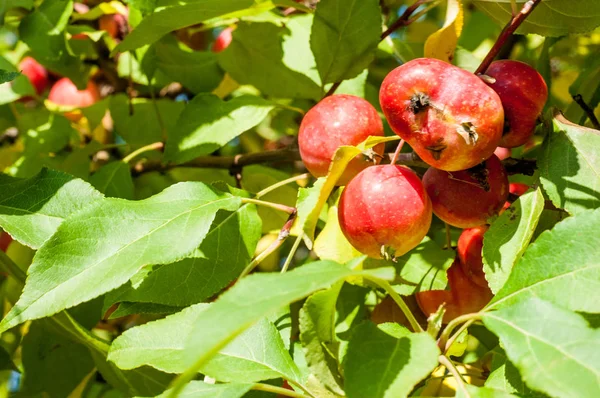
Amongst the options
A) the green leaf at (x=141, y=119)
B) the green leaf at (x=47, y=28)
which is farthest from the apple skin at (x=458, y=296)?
the green leaf at (x=47, y=28)

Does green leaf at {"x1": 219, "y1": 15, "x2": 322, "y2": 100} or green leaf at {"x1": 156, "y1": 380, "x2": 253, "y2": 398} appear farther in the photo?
green leaf at {"x1": 219, "y1": 15, "x2": 322, "y2": 100}

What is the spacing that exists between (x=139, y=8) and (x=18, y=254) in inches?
20.5

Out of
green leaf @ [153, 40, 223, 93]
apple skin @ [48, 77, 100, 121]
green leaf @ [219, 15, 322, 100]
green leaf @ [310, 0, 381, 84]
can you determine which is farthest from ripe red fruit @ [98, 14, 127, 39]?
green leaf @ [310, 0, 381, 84]

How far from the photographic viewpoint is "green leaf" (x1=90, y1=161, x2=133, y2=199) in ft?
4.12

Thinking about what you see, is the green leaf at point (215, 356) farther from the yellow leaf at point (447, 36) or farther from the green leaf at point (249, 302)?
the yellow leaf at point (447, 36)

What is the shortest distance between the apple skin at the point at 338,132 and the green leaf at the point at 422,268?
0.45 feet

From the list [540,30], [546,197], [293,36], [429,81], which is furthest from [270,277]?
[293,36]

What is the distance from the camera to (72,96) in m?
1.77

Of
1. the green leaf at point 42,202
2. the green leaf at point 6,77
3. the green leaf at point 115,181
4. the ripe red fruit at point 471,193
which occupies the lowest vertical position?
the green leaf at point 115,181

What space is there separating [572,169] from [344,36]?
1.39ft

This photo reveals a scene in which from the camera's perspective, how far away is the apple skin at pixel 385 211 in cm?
84

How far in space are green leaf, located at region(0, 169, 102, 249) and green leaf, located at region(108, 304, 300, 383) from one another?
0.63ft

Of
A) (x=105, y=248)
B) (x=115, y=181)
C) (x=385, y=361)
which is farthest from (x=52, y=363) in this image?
(x=385, y=361)

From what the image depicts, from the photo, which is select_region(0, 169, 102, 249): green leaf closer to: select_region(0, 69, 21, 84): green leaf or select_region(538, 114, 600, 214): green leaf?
select_region(0, 69, 21, 84): green leaf
